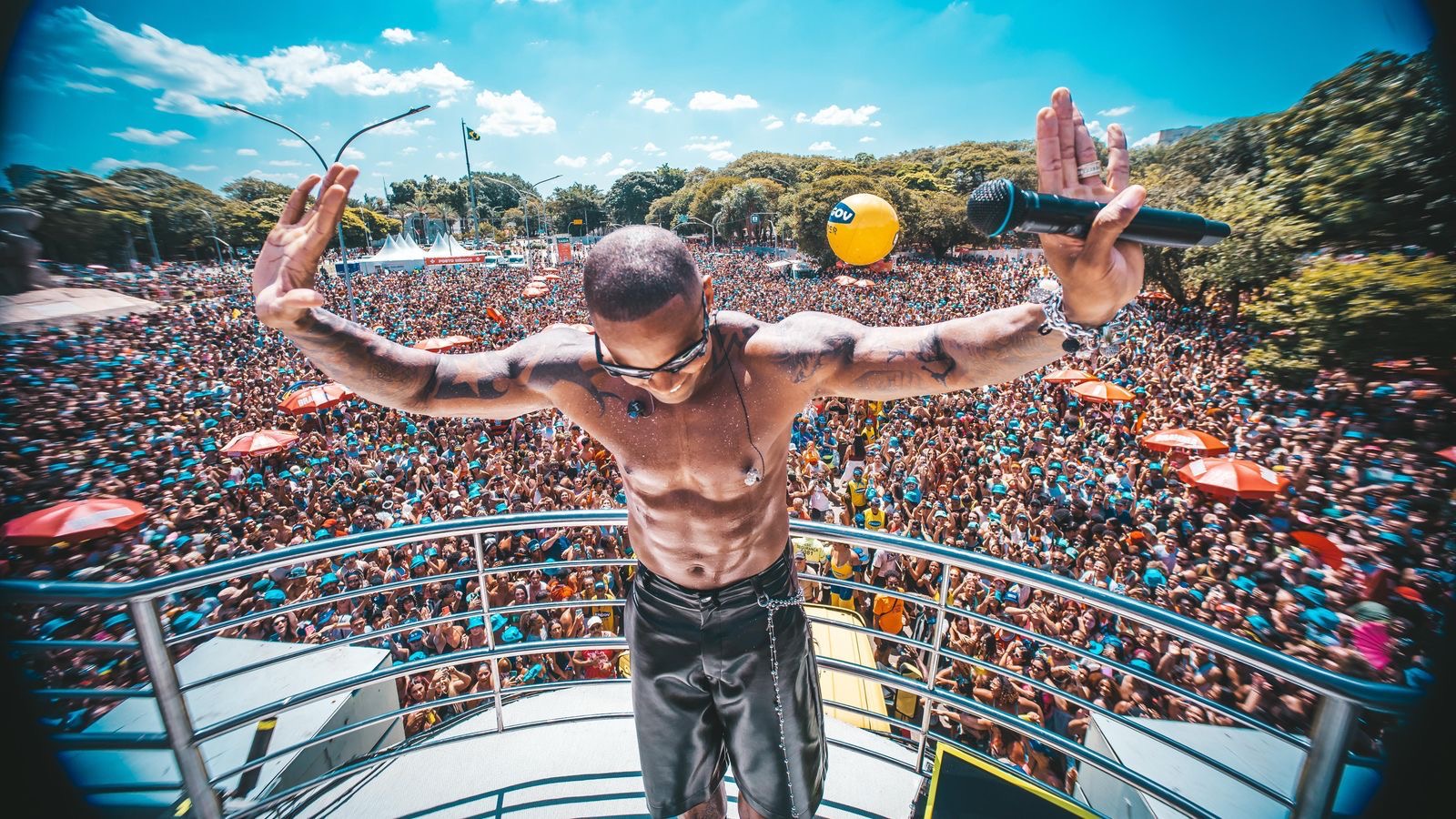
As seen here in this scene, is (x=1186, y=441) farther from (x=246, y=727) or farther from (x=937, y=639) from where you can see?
(x=246, y=727)

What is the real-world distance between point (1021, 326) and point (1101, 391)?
10.1m

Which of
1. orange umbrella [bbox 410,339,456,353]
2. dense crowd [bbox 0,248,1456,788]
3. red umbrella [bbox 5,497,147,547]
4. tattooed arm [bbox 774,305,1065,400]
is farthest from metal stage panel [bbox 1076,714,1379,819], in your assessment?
orange umbrella [bbox 410,339,456,353]

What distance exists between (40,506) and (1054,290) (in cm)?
1058

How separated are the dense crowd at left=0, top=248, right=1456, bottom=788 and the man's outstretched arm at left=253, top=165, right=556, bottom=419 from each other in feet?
2.07

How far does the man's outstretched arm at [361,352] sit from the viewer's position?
151 cm

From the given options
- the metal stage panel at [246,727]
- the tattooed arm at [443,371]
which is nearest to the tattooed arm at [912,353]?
the tattooed arm at [443,371]

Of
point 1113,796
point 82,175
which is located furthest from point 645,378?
point 82,175

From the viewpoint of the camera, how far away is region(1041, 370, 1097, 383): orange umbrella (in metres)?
10.4

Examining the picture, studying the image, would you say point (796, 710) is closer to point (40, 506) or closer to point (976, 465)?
point (976, 465)

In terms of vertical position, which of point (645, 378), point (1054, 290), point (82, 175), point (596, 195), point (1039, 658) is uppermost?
point (596, 195)

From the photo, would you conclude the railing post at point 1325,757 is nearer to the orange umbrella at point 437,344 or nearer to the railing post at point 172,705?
the railing post at point 172,705

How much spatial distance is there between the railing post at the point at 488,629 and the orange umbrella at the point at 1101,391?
10.1m

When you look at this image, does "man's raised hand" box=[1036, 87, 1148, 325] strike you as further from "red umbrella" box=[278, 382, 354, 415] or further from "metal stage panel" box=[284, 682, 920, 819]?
"red umbrella" box=[278, 382, 354, 415]

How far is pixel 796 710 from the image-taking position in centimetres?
165
